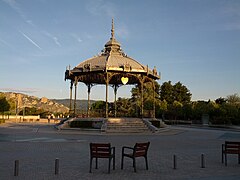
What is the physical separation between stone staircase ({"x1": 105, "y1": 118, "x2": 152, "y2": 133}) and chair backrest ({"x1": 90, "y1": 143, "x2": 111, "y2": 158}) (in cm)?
1687

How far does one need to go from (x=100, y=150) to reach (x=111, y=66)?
→ 20.4m

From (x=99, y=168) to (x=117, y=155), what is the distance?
3105 millimetres

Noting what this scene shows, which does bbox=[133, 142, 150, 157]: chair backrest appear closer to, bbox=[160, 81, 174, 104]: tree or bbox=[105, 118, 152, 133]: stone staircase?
bbox=[105, 118, 152, 133]: stone staircase

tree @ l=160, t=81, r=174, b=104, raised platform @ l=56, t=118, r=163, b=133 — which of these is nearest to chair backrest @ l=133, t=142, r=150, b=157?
raised platform @ l=56, t=118, r=163, b=133

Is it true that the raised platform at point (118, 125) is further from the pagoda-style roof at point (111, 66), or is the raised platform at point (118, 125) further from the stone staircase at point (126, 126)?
the pagoda-style roof at point (111, 66)

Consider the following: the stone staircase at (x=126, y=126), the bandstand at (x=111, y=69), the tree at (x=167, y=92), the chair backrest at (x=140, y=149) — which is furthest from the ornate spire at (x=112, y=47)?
the tree at (x=167, y=92)

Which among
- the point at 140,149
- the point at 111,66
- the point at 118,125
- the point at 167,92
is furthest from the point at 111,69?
the point at 167,92

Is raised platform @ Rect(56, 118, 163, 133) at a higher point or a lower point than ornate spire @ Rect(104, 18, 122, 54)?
lower

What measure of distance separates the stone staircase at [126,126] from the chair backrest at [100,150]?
16.9 m

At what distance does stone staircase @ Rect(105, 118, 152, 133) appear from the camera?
27017mm

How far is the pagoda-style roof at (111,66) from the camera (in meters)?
29.5

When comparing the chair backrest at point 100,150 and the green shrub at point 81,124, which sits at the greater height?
the chair backrest at point 100,150

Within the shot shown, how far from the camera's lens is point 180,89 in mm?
82938

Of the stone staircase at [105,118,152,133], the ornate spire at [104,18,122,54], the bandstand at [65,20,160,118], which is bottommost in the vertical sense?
the stone staircase at [105,118,152,133]
